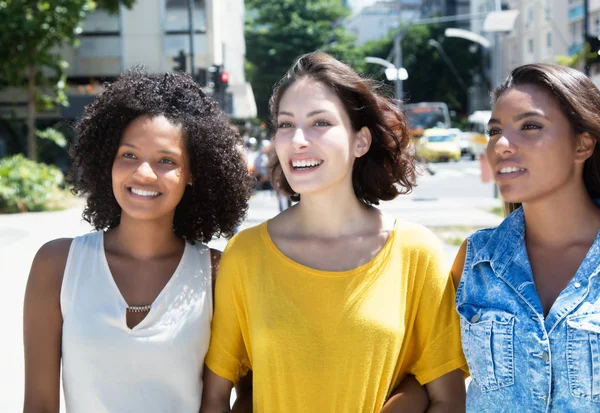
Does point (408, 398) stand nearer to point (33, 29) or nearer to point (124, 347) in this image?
point (124, 347)

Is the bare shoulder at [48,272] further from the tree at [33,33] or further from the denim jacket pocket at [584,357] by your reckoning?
the tree at [33,33]

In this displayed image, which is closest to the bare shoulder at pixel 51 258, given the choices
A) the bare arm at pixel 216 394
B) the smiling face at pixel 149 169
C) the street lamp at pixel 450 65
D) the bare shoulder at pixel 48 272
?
the bare shoulder at pixel 48 272

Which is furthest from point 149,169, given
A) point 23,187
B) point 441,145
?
point 441,145

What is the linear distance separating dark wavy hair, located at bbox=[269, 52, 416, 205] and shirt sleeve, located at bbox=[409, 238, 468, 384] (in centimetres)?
37

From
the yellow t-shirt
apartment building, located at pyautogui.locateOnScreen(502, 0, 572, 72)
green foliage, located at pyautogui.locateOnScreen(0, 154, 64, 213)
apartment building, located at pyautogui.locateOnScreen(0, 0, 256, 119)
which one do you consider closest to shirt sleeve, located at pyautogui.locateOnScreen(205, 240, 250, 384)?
the yellow t-shirt

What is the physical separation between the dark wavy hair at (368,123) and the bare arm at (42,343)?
0.94 m

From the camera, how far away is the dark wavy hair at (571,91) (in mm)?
2555

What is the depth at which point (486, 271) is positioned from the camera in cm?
266

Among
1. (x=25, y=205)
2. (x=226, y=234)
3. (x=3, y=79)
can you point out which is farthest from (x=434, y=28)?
(x=226, y=234)

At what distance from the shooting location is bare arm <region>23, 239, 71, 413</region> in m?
2.66

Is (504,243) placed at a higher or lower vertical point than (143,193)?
lower

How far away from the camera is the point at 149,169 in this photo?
9.16 ft

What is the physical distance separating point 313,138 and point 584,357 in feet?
3.50

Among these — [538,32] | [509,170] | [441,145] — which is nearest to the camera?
[509,170]
